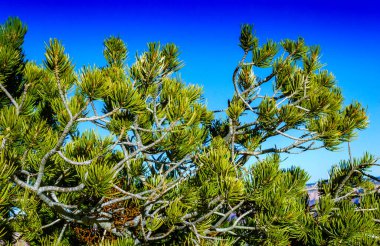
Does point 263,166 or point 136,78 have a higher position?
point 136,78

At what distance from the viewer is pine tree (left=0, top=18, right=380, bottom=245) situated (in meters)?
1.60

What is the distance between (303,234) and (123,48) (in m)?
2.11

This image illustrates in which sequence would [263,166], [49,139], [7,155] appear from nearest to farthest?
1. [7,155]
2. [49,139]
3. [263,166]

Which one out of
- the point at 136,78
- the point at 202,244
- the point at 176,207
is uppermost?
the point at 136,78

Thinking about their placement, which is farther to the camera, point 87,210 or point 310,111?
point 310,111

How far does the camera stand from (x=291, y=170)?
233 cm

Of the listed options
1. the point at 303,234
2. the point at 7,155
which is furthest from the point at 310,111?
the point at 7,155

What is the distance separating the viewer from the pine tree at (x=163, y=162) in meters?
1.60

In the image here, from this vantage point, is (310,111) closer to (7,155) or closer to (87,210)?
(87,210)

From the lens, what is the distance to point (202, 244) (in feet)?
6.07

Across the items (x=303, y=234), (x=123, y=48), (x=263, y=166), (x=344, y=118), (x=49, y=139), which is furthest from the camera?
(x=123, y=48)

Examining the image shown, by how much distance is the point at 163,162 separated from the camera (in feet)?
7.16

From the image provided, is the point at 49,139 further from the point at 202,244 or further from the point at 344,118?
the point at 344,118

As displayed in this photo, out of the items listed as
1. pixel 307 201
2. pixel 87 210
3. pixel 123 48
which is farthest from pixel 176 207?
pixel 123 48
